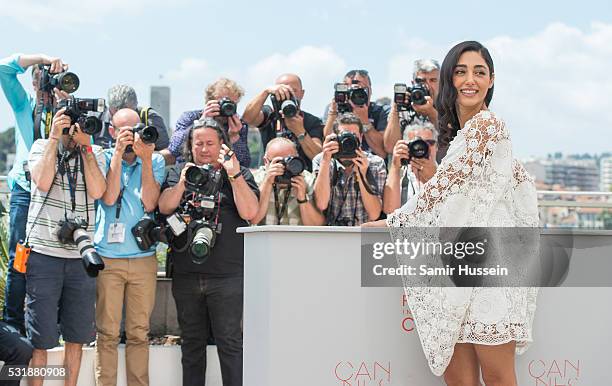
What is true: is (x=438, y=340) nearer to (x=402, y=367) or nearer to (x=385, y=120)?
(x=402, y=367)

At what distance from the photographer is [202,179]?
5.53m

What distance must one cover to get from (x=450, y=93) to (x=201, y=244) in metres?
2.60

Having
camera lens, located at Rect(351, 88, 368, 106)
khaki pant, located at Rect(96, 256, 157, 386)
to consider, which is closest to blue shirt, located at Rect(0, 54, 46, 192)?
khaki pant, located at Rect(96, 256, 157, 386)

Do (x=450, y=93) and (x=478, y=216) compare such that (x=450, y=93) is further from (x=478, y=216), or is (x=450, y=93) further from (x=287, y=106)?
(x=287, y=106)

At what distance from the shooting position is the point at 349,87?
20.8 feet

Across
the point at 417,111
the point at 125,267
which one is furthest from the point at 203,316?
the point at 417,111

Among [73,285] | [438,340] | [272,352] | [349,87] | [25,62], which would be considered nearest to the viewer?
[438,340]

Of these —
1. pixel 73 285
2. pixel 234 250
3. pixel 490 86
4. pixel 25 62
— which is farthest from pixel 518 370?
pixel 25 62

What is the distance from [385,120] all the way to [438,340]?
3664mm

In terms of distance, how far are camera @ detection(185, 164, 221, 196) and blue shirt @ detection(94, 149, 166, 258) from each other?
409 mm

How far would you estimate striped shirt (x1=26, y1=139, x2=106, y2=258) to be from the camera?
546 cm

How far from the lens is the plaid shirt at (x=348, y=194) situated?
5.71 meters

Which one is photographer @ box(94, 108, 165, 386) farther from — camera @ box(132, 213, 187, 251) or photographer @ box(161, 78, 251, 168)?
photographer @ box(161, 78, 251, 168)

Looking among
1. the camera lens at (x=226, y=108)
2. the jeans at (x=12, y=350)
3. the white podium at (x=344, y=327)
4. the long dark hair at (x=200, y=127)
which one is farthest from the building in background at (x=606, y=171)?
the white podium at (x=344, y=327)
